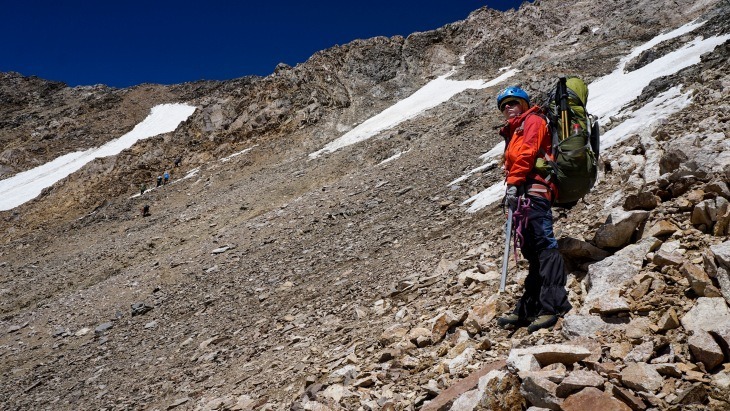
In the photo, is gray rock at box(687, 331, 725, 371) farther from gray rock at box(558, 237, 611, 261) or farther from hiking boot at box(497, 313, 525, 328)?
gray rock at box(558, 237, 611, 261)

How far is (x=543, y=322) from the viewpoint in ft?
14.5

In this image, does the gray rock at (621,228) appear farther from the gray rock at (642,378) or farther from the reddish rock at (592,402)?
the reddish rock at (592,402)

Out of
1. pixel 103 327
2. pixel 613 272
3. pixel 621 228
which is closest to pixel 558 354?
pixel 613 272

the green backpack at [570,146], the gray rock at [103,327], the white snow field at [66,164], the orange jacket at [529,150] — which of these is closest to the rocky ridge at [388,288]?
the gray rock at [103,327]

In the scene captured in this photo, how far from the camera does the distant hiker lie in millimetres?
4711

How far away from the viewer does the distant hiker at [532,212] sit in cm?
471

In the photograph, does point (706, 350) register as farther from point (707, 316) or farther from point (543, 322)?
point (543, 322)

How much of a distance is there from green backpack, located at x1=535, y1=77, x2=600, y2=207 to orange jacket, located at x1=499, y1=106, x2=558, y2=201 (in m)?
0.07

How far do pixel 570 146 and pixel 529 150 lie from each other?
0.41 m

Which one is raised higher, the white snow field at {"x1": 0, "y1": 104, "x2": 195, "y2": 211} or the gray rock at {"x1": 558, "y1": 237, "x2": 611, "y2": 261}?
the white snow field at {"x1": 0, "y1": 104, "x2": 195, "y2": 211}

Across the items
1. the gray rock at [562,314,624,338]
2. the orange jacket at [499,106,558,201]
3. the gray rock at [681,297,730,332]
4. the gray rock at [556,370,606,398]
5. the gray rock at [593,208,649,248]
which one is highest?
the orange jacket at [499,106,558,201]

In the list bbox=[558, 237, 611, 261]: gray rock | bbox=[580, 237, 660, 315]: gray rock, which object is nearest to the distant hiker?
bbox=[580, 237, 660, 315]: gray rock

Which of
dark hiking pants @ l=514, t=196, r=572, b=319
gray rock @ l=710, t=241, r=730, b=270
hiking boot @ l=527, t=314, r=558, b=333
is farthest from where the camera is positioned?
dark hiking pants @ l=514, t=196, r=572, b=319

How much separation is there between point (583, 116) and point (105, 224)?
3007 cm
